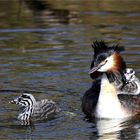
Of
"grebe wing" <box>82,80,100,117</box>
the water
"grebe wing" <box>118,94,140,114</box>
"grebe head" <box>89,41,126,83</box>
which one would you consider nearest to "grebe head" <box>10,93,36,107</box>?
the water

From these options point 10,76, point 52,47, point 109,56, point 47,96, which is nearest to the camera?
point 109,56

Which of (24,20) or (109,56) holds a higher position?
(109,56)

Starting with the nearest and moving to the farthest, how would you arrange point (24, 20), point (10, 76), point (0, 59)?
1. point (10, 76)
2. point (0, 59)
3. point (24, 20)

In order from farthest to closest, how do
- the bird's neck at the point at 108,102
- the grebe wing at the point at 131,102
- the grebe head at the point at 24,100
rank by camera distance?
the grebe wing at the point at 131,102 < the grebe head at the point at 24,100 < the bird's neck at the point at 108,102

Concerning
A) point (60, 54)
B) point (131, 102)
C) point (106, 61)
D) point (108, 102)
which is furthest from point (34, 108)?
point (60, 54)

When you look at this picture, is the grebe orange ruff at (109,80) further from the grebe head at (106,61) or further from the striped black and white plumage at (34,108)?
the striped black and white plumage at (34,108)

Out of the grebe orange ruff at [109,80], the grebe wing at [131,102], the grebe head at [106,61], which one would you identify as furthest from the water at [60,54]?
the grebe head at [106,61]

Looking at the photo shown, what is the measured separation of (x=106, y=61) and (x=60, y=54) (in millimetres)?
4199

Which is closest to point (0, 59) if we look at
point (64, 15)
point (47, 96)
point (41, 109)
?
point (47, 96)

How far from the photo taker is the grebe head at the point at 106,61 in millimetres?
12320

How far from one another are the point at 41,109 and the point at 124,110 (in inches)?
52.0

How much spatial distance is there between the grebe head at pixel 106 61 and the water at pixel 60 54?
0.81 metres

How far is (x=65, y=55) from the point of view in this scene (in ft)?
53.9

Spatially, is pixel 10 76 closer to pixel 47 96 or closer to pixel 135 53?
pixel 47 96
